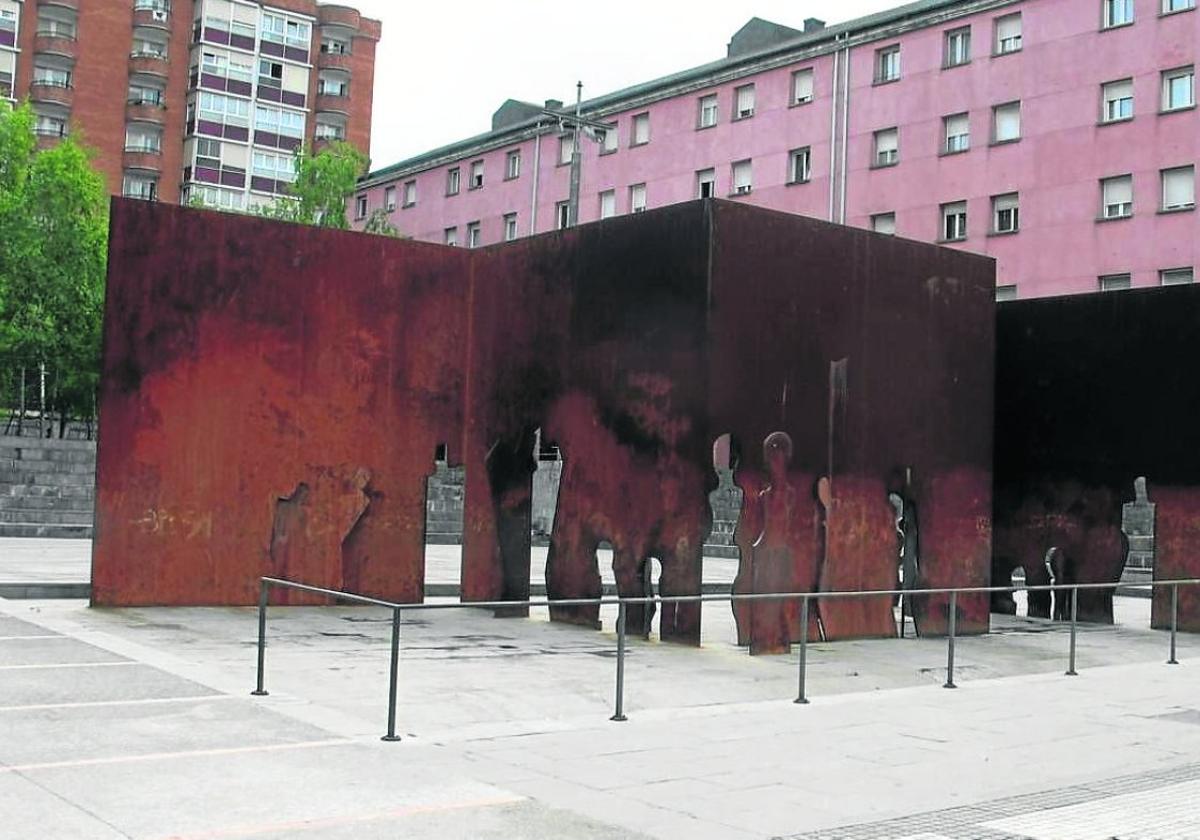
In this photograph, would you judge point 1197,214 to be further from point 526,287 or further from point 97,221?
point 97,221

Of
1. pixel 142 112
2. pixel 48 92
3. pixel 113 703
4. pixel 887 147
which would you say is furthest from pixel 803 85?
pixel 113 703

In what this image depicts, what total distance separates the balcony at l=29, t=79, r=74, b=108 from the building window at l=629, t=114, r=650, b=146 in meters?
32.4

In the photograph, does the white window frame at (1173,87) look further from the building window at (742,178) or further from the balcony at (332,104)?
the balcony at (332,104)

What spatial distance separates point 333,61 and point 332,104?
2464mm

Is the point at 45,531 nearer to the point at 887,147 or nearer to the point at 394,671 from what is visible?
the point at 394,671

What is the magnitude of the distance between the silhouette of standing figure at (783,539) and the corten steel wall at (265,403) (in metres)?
4.94

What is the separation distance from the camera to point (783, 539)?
49.7 feet

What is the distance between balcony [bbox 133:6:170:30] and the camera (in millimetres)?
73438

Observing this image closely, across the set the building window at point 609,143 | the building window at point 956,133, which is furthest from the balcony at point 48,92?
the building window at point 956,133

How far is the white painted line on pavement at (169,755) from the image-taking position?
7.58 meters

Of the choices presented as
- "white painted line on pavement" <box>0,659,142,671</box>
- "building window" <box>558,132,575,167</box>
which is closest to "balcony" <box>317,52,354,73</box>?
"building window" <box>558,132,575,167</box>

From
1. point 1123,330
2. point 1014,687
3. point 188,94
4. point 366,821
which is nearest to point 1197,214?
point 1123,330

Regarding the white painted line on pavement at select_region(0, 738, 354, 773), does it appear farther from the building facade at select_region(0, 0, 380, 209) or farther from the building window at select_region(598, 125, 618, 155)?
the building facade at select_region(0, 0, 380, 209)

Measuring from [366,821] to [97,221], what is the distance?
43.3m
